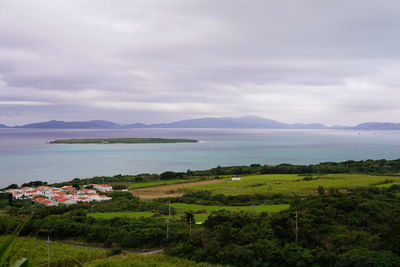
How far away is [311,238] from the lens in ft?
48.1

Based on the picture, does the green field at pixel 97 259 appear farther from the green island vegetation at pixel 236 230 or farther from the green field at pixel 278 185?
the green field at pixel 278 185

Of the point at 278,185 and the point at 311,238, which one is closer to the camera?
the point at 311,238

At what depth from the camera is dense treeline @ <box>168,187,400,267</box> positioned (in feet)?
42.0

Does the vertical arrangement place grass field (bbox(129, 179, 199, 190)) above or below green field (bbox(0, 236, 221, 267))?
above

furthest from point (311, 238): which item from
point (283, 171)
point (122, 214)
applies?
point (283, 171)

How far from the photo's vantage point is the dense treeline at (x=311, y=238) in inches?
503

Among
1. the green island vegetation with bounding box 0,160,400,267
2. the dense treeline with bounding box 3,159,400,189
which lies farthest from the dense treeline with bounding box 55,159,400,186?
the green island vegetation with bounding box 0,160,400,267

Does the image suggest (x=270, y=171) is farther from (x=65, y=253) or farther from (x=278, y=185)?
(x=65, y=253)

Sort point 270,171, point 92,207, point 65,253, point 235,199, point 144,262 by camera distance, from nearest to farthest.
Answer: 1. point 144,262
2. point 65,253
3. point 92,207
4. point 235,199
5. point 270,171

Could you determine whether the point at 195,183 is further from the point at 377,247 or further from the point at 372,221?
the point at 377,247

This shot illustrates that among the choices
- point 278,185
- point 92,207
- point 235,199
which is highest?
point 278,185

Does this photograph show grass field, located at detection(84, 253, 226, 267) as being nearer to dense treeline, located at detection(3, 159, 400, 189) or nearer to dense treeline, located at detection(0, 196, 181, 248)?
dense treeline, located at detection(0, 196, 181, 248)

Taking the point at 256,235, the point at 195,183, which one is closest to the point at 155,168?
the point at 195,183

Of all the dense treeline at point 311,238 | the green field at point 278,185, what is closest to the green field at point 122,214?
the dense treeline at point 311,238
